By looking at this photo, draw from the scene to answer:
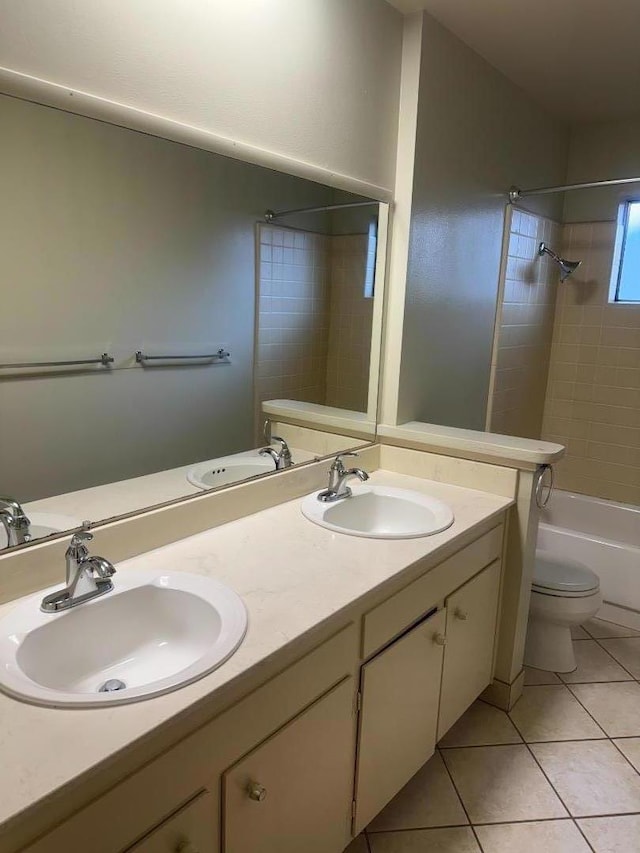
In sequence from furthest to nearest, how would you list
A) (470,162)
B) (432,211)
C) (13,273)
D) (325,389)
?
1. (470,162)
2. (432,211)
3. (325,389)
4. (13,273)

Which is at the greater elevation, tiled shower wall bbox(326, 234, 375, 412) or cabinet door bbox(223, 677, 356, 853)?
tiled shower wall bbox(326, 234, 375, 412)

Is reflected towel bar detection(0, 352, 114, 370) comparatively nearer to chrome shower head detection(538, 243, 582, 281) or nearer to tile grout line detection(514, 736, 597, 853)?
tile grout line detection(514, 736, 597, 853)

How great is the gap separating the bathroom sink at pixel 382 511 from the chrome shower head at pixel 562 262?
189cm

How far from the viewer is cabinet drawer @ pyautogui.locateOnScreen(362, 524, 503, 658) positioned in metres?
1.48

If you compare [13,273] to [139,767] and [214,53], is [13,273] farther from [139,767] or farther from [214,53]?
[139,767]

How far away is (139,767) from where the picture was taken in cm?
93

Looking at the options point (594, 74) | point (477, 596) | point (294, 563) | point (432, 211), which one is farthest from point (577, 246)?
point (294, 563)

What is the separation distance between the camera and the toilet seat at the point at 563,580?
2391 mm

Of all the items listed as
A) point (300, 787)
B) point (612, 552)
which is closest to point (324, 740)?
point (300, 787)

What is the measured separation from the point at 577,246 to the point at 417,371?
1722mm

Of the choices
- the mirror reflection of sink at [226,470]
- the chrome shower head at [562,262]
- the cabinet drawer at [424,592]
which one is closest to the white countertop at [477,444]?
the cabinet drawer at [424,592]

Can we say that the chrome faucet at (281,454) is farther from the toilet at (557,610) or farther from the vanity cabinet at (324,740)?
the toilet at (557,610)

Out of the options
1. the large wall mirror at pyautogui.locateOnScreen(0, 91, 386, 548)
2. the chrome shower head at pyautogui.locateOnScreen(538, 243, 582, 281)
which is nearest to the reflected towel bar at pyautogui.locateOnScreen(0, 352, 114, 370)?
the large wall mirror at pyautogui.locateOnScreen(0, 91, 386, 548)

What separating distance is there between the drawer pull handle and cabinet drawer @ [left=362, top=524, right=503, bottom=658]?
0.40m
